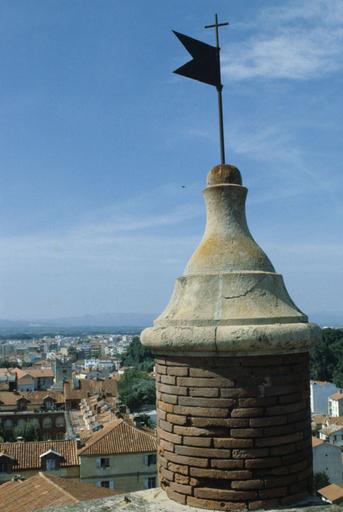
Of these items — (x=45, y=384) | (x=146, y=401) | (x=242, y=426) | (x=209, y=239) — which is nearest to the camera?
(x=242, y=426)

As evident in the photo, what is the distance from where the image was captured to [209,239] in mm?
4137

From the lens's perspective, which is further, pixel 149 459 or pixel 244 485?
pixel 149 459

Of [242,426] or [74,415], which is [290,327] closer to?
[242,426]

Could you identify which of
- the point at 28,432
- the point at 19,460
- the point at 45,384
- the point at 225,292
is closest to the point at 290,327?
the point at 225,292

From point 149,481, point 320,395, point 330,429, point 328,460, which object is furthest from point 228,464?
point 320,395

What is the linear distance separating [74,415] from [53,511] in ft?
183

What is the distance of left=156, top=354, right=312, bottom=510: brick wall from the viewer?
3.57 meters

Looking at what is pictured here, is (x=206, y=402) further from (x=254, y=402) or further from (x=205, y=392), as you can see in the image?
(x=254, y=402)

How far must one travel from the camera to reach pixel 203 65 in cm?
446

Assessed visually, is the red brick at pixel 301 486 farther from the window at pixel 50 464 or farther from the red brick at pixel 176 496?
the window at pixel 50 464

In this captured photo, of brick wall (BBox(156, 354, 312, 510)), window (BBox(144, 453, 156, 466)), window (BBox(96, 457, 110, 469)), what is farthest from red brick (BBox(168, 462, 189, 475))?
window (BBox(144, 453, 156, 466))

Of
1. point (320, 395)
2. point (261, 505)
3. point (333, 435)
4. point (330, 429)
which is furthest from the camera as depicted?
point (320, 395)

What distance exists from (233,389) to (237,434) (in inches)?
11.3

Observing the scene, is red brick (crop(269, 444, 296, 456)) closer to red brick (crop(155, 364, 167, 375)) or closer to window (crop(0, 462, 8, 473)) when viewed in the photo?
red brick (crop(155, 364, 167, 375))
